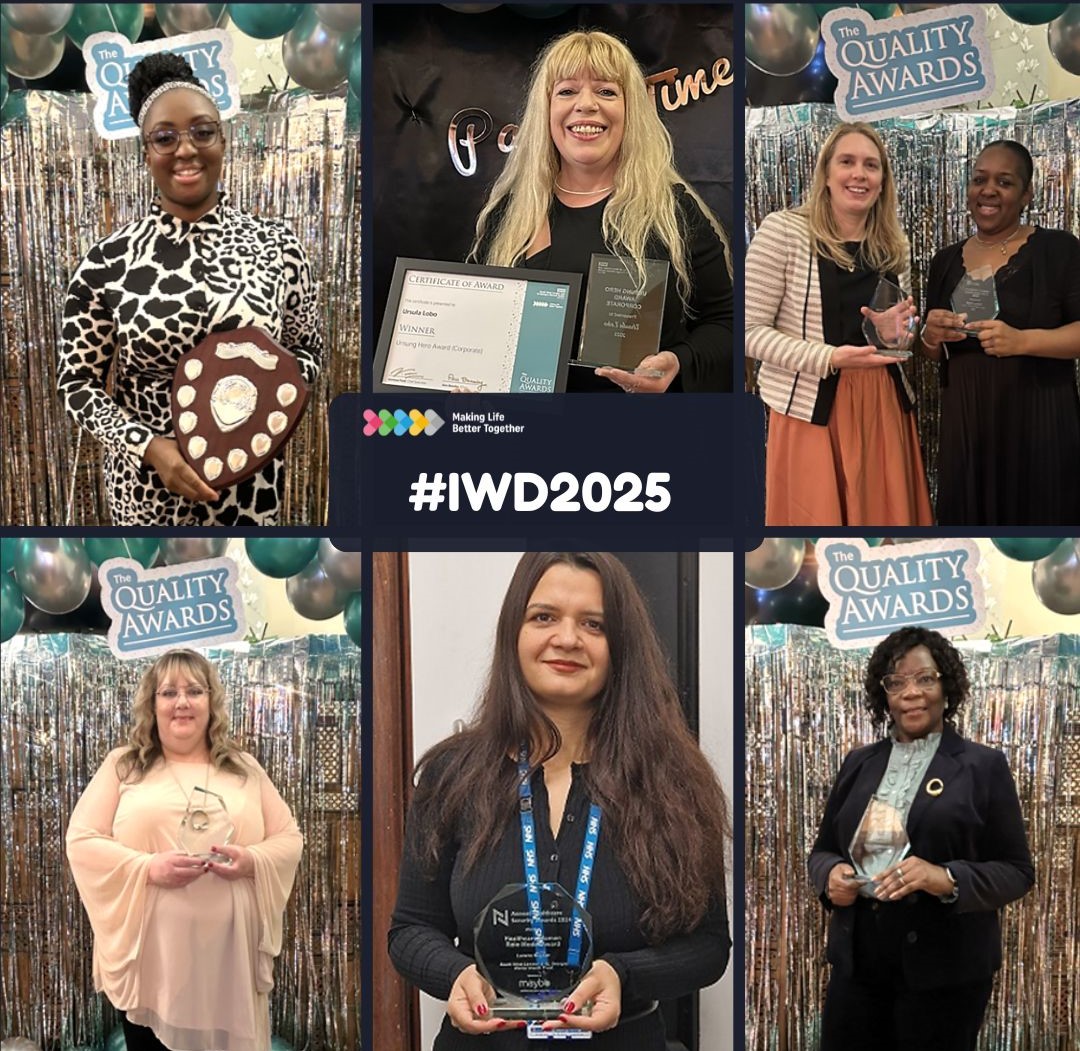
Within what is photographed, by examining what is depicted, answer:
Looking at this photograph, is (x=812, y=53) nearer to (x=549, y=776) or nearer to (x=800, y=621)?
(x=800, y=621)

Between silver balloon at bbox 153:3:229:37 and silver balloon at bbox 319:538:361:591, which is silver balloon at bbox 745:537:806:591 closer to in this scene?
silver balloon at bbox 319:538:361:591

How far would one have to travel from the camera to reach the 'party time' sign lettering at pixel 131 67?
256 centimetres

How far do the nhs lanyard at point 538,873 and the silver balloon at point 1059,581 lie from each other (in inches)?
35.5

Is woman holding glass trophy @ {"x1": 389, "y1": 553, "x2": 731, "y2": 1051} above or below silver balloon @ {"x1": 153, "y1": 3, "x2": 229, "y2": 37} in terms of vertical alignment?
below

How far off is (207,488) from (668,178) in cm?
101

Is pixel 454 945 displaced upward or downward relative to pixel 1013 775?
downward

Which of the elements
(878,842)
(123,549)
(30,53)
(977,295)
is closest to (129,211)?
(30,53)

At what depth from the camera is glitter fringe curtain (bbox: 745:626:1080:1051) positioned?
99.2 inches

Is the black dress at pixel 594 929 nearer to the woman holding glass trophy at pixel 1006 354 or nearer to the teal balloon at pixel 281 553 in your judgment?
the teal balloon at pixel 281 553

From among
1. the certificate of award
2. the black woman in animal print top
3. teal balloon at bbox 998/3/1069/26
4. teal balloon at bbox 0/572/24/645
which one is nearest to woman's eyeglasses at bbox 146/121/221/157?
the black woman in animal print top

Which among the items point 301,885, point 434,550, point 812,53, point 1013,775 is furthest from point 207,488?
point 1013,775

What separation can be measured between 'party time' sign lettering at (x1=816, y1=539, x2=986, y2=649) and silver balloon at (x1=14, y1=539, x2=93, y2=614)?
136 cm

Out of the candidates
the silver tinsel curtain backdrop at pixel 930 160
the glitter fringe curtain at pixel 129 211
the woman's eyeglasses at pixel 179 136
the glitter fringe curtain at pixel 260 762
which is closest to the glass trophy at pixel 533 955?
the glitter fringe curtain at pixel 260 762

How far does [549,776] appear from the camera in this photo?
8.19ft
